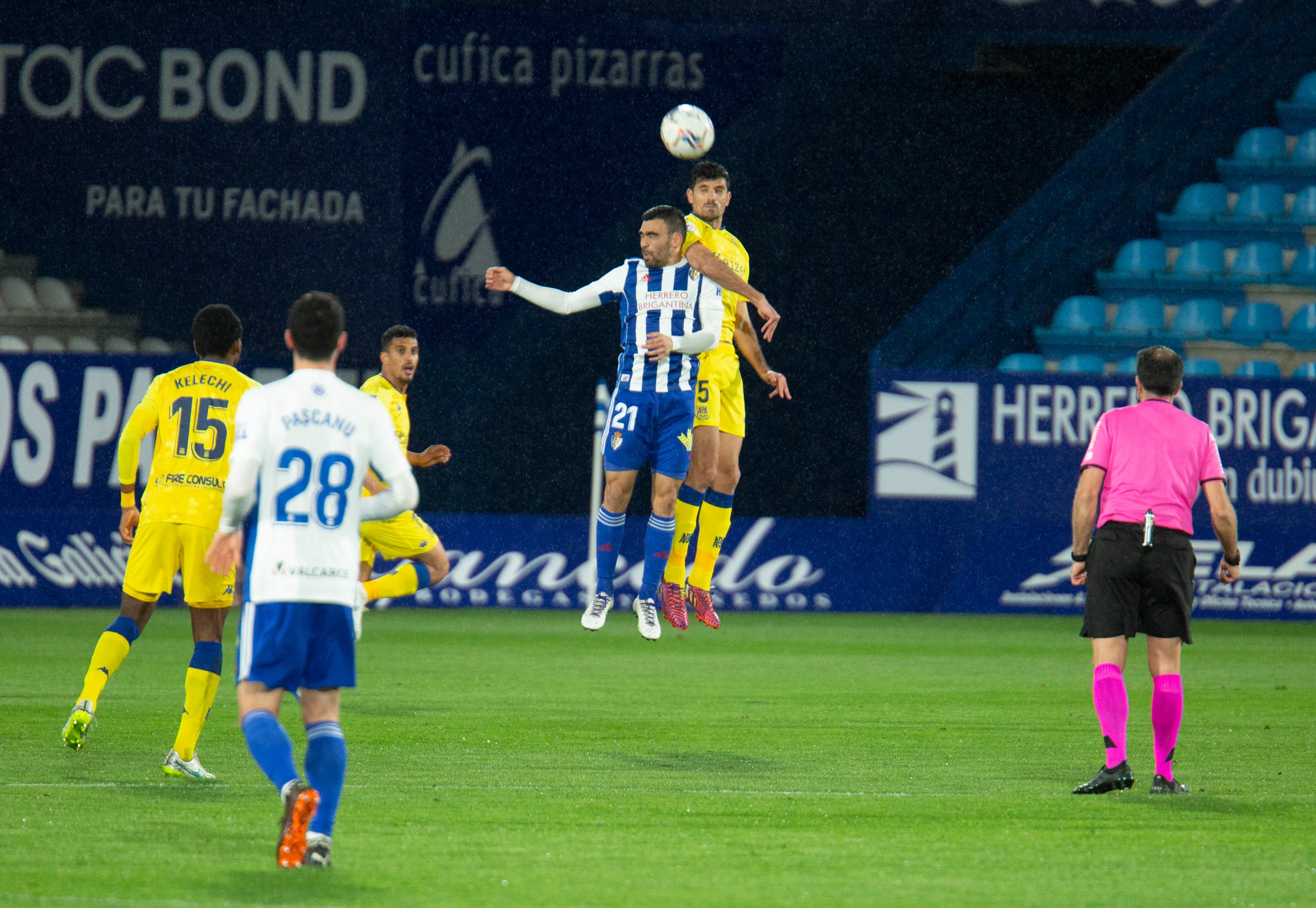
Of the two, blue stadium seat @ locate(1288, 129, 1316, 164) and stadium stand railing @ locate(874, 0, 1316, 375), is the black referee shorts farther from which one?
blue stadium seat @ locate(1288, 129, 1316, 164)

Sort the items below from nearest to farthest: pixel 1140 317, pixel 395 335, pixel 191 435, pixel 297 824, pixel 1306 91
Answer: pixel 297 824 → pixel 191 435 → pixel 395 335 → pixel 1140 317 → pixel 1306 91

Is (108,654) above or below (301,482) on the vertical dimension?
below

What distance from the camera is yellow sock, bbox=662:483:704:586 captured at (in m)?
9.68

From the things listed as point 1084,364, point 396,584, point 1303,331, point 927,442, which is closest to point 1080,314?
point 1084,364

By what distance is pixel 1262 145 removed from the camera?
20625mm

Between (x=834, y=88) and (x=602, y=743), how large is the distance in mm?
13257

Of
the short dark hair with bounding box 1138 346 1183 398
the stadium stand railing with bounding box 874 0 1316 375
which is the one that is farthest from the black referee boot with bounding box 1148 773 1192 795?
the stadium stand railing with bounding box 874 0 1316 375

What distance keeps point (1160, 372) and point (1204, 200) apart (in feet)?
48.0

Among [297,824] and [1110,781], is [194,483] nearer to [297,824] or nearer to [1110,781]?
[297,824]

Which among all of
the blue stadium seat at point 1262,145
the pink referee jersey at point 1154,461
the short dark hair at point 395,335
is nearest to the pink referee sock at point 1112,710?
the pink referee jersey at point 1154,461

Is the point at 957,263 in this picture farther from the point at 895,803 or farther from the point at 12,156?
the point at 895,803

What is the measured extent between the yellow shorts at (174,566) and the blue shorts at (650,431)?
109 inches

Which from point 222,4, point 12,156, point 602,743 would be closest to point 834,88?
point 222,4

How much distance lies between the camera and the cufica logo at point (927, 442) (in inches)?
620
